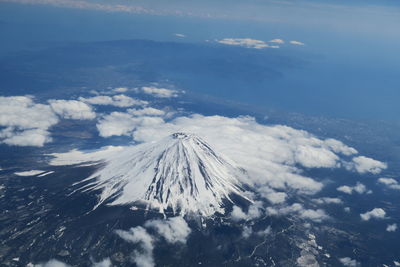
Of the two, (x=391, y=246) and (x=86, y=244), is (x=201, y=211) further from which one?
(x=391, y=246)

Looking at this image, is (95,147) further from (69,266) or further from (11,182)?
(69,266)

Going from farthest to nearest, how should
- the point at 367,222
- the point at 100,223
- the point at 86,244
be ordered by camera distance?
the point at 367,222 → the point at 100,223 → the point at 86,244

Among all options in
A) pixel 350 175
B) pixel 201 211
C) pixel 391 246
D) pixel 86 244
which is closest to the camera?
pixel 86 244

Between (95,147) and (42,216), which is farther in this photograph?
(95,147)

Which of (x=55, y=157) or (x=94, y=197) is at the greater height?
(x=94, y=197)

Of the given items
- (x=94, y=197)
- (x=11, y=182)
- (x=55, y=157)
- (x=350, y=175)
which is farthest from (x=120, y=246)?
(x=350, y=175)

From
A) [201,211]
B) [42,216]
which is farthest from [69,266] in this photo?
[201,211]
